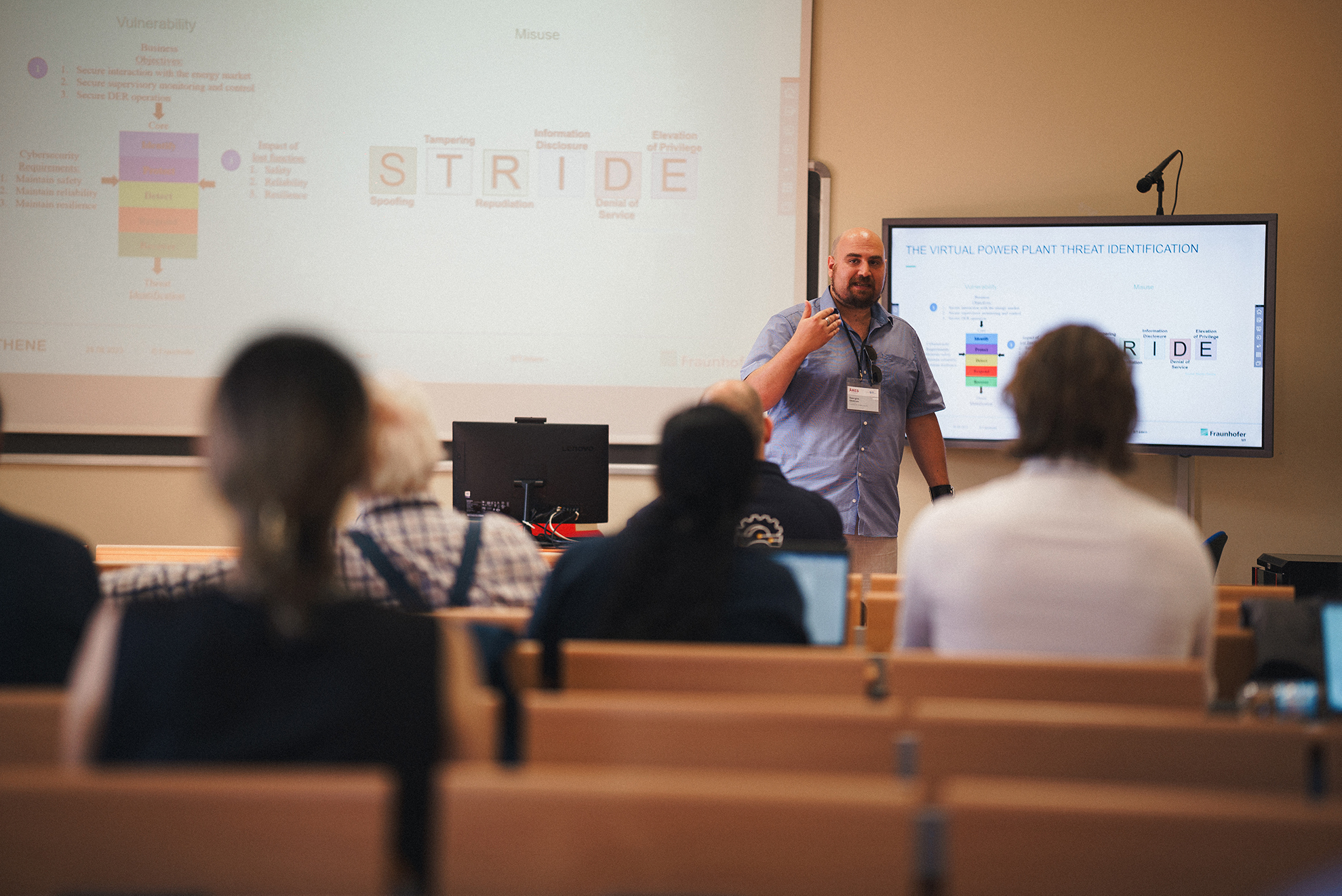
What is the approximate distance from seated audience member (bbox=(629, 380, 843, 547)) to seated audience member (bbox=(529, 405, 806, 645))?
602mm

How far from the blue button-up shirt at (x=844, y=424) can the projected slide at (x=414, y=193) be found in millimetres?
773

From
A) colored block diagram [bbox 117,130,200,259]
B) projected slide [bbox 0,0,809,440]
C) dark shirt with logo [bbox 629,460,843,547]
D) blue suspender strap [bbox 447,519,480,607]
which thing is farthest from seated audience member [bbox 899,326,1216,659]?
colored block diagram [bbox 117,130,200,259]

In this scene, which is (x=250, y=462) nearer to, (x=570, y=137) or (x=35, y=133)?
(x=570, y=137)

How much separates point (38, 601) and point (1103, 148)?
4.48 m

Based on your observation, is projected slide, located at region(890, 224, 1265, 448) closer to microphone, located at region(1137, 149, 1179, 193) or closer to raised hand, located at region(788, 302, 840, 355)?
microphone, located at region(1137, 149, 1179, 193)

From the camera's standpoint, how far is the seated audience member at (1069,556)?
1453mm

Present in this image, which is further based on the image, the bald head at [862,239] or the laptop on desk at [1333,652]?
the bald head at [862,239]

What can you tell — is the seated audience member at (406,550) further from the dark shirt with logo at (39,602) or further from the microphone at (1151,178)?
the microphone at (1151,178)

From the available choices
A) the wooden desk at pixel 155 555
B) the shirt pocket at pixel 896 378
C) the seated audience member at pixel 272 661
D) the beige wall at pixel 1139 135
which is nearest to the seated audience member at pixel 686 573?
the seated audience member at pixel 272 661

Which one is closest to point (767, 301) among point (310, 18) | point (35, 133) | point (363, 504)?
point (310, 18)

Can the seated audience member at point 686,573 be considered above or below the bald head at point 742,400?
below

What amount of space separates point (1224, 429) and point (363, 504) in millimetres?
3706

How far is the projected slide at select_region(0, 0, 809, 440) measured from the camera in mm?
4355

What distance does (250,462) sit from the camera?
3.36 feet
